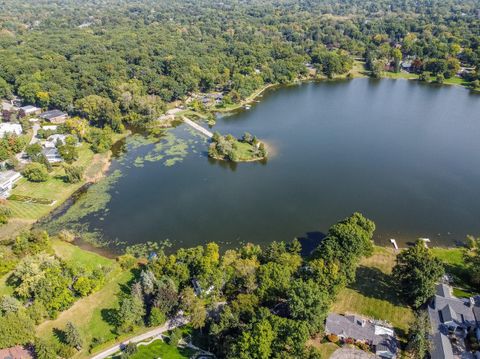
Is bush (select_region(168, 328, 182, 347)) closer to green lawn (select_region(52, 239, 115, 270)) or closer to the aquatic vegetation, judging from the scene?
green lawn (select_region(52, 239, 115, 270))

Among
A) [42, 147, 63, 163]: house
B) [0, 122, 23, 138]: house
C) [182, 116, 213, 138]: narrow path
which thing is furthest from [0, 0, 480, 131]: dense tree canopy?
[42, 147, 63, 163]: house

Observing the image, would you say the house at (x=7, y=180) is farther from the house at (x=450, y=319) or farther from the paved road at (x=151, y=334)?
the house at (x=450, y=319)

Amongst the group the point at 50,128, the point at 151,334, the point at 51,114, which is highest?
the point at 51,114

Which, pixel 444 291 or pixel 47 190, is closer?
pixel 444 291

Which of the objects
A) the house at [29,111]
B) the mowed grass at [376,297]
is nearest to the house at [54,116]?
the house at [29,111]

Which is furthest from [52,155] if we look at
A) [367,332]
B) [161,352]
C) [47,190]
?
[367,332]

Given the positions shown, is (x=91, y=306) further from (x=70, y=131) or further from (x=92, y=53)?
(x=92, y=53)

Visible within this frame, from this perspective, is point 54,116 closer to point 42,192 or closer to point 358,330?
point 42,192

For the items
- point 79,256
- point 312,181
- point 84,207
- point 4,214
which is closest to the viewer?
point 79,256
